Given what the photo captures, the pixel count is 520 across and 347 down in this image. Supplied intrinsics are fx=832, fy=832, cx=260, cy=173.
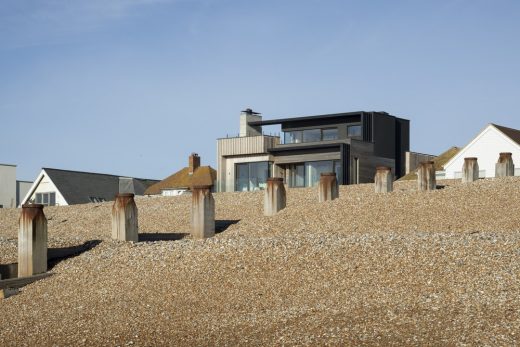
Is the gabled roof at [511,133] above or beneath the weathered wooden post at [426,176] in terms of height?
above

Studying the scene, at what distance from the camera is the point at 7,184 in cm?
6612

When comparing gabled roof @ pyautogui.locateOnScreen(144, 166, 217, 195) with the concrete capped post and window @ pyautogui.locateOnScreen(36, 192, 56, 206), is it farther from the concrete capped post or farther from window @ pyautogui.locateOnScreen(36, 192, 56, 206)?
the concrete capped post

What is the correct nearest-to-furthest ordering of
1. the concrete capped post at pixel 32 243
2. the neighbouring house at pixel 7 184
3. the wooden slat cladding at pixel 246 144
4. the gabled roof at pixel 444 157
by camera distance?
the concrete capped post at pixel 32 243 → the wooden slat cladding at pixel 246 144 → the gabled roof at pixel 444 157 → the neighbouring house at pixel 7 184

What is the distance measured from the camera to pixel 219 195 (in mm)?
34969

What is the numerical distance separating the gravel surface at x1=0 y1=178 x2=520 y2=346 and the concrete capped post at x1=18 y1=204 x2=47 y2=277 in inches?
21.1

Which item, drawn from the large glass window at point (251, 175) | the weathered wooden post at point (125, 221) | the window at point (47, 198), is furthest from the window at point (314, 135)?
the weathered wooden post at point (125, 221)

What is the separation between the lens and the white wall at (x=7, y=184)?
65688mm

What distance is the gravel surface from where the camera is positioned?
468 inches

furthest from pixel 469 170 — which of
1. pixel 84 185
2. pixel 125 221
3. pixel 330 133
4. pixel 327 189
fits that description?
pixel 84 185

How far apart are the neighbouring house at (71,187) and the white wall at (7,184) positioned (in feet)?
25.9

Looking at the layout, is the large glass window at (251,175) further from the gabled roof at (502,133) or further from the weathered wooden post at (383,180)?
the weathered wooden post at (383,180)

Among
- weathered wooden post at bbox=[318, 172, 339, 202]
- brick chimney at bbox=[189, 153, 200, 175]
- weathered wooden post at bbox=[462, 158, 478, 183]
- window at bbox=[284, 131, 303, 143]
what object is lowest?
weathered wooden post at bbox=[318, 172, 339, 202]

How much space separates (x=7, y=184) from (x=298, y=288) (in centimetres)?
5561

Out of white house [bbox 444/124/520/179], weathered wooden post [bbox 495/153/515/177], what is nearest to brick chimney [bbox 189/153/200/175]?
white house [bbox 444/124/520/179]
